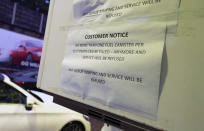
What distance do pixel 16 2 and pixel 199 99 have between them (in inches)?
384

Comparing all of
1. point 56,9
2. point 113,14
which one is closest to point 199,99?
point 113,14

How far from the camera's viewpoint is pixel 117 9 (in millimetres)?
731

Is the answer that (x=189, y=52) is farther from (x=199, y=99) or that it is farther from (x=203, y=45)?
(x=199, y=99)

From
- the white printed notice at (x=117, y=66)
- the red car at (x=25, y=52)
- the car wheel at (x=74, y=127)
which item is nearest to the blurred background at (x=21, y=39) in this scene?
the red car at (x=25, y=52)

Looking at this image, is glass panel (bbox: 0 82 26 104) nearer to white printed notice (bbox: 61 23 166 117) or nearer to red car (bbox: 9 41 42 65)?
white printed notice (bbox: 61 23 166 117)

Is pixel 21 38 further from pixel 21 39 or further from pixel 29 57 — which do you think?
pixel 29 57

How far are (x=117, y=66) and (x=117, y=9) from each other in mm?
256

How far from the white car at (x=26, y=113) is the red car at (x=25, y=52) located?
17.7 ft

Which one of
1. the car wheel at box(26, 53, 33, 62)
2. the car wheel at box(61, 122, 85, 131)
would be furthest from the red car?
the car wheel at box(61, 122, 85, 131)

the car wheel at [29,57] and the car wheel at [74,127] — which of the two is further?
the car wheel at [29,57]

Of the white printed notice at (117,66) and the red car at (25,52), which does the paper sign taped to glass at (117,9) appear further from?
the red car at (25,52)

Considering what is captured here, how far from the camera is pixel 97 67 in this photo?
2.47ft

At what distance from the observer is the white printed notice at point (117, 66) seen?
592 mm

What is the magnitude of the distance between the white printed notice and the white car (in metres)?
2.02
